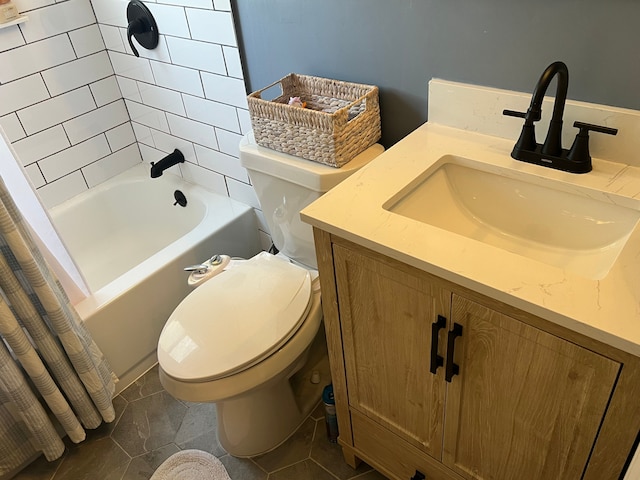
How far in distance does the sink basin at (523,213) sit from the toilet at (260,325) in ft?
0.83

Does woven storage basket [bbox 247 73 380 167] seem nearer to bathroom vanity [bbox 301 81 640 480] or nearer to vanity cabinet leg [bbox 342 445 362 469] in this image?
bathroom vanity [bbox 301 81 640 480]

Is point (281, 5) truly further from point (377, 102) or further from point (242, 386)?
point (242, 386)

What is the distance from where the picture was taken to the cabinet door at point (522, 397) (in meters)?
0.82

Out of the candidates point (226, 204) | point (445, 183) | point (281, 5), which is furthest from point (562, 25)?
point (226, 204)

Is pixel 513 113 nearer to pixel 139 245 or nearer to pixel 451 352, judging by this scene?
pixel 451 352

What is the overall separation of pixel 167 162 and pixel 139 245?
480mm

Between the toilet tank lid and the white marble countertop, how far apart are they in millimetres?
151

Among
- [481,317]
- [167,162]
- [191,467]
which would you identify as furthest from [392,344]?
[167,162]

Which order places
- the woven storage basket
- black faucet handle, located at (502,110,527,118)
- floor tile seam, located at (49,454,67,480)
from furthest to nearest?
floor tile seam, located at (49,454,67,480) < the woven storage basket < black faucet handle, located at (502,110,527,118)

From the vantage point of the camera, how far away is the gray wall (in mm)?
995

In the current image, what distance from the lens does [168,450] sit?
1650mm

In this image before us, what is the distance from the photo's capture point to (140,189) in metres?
2.28

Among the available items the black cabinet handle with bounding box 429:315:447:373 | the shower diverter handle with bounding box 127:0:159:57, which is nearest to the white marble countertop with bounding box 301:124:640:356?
the black cabinet handle with bounding box 429:315:447:373

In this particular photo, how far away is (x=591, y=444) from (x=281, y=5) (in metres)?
1.24
